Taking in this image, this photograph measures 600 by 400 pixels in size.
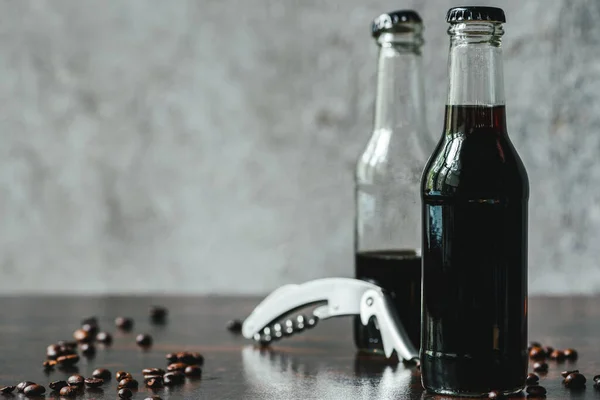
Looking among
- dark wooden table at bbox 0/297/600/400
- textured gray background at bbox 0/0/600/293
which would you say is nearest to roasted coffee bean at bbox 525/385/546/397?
dark wooden table at bbox 0/297/600/400

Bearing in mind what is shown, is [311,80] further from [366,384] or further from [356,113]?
[366,384]

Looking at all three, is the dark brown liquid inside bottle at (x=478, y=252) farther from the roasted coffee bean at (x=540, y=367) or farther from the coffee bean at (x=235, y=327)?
the coffee bean at (x=235, y=327)

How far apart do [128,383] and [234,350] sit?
26 cm

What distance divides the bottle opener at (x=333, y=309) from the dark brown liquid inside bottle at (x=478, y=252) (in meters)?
0.17

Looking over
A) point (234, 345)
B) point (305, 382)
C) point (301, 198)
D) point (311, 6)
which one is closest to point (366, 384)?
point (305, 382)

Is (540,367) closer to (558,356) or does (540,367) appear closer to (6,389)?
(558,356)

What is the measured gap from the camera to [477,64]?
0.90m

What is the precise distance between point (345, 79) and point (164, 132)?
1.35 feet

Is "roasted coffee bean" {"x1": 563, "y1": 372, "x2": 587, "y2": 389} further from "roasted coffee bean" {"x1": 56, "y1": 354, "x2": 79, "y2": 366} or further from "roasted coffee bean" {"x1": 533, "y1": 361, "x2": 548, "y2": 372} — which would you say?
"roasted coffee bean" {"x1": 56, "y1": 354, "x2": 79, "y2": 366}

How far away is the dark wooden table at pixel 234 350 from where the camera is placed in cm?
98

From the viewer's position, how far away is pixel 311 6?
6.30 feet

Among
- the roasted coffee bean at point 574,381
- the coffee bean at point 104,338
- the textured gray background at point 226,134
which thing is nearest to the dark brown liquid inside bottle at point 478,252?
the roasted coffee bean at point 574,381

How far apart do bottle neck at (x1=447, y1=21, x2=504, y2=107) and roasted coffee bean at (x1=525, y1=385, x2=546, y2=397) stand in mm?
295

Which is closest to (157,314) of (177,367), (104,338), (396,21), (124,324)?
(124,324)
